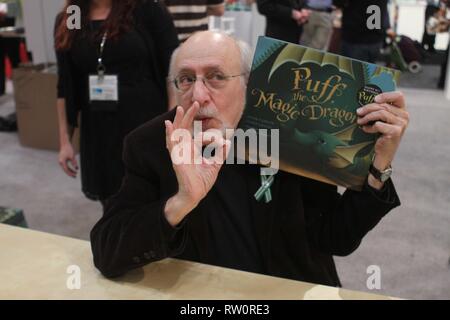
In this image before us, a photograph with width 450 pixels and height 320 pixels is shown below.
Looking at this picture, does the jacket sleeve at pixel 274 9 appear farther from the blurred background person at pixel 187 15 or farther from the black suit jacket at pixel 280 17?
the blurred background person at pixel 187 15

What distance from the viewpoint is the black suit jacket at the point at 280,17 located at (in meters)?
3.45

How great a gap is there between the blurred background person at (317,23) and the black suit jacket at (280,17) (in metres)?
0.57

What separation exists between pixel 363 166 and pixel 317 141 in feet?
0.37

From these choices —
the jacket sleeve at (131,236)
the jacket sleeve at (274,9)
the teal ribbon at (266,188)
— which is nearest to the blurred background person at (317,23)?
the jacket sleeve at (274,9)

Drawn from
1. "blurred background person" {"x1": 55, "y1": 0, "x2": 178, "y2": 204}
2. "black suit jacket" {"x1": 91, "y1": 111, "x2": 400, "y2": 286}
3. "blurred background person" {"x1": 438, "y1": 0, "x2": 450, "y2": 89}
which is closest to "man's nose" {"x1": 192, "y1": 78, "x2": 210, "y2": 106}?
"black suit jacket" {"x1": 91, "y1": 111, "x2": 400, "y2": 286}

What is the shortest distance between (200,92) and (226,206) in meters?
0.30

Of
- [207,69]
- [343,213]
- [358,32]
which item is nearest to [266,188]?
[343,213]

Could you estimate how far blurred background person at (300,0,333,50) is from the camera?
4.21m

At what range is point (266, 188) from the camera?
118 centimetres

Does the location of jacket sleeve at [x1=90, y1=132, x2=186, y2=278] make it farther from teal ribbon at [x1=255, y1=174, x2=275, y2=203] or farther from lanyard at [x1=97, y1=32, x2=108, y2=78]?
lanyard at [x1=97, y1=32, x2=108, y2=78]

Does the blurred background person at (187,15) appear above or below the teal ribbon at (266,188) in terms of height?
above

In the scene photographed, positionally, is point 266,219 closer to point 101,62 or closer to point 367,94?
point 367,94

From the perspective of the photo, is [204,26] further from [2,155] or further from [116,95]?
[2,155]
